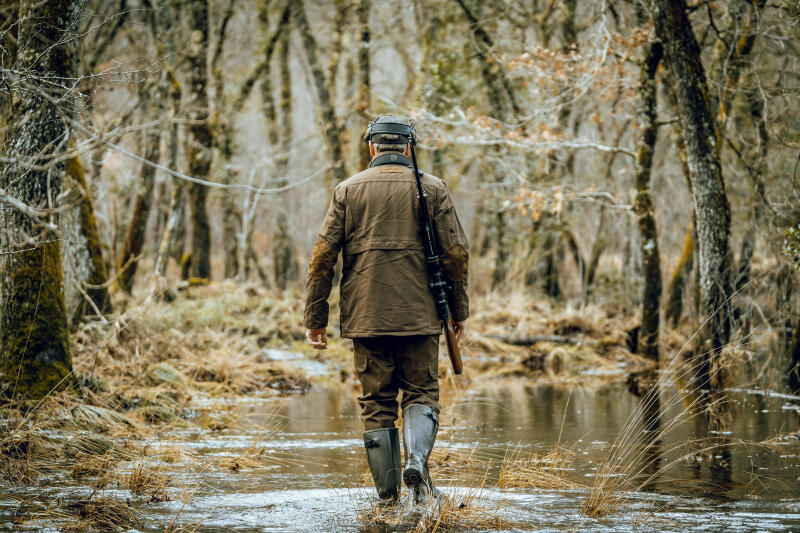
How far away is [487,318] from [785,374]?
7.72 metres

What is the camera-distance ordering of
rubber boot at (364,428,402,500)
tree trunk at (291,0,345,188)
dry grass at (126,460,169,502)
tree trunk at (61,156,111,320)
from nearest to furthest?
1. rubber boot at (364,428,402,500)
2. dry grass at (126,460,169,502)
3. tree trunk at (61,156,111,320)
4. tree trunk at (291,0,345,188)

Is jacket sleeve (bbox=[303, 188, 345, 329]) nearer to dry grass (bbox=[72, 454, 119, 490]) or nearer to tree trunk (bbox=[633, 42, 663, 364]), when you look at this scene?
dry grass (bbox=[72, 454, 119, 490])

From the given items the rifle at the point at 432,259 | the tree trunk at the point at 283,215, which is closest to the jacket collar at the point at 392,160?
the rifle at the point at 432,259

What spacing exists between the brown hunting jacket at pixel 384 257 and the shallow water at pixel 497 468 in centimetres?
106

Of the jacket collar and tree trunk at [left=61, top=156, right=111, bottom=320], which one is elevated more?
the jacket collar

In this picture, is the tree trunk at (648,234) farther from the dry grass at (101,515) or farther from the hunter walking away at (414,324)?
the dry grass at (101,515)

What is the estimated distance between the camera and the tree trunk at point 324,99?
18.9m

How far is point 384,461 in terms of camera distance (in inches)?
198

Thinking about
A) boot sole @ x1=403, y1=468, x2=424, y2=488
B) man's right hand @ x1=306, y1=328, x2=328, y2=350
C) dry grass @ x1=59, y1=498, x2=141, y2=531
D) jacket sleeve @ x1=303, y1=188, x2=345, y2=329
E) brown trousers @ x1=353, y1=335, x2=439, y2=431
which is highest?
jacket sleeve @ x1=303, y1=188, x2=345, y2=329

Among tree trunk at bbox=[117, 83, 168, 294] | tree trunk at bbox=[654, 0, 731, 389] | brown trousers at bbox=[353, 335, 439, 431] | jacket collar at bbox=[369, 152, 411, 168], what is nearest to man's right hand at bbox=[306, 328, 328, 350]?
brown trousers at bbox=[353, 335, 439, 431]

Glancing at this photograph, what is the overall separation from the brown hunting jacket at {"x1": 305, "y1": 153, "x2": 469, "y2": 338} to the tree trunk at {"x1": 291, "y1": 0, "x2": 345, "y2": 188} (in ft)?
40.3

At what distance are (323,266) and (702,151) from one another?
625 centimetres

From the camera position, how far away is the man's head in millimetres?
5430

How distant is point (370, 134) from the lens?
18.0 feet
